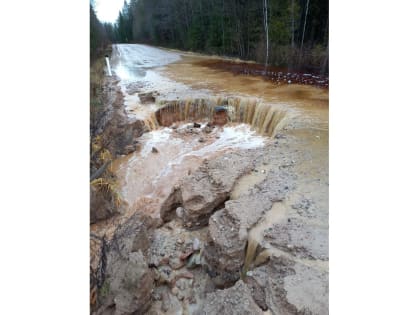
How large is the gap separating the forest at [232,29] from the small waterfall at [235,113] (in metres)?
0.48

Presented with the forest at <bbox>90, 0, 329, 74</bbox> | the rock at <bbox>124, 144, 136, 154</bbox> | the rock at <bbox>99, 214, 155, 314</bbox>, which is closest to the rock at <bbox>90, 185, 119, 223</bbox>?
the rock at <bbox>99, 214, 155, 314</bbox>

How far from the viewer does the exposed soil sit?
53.6 inches

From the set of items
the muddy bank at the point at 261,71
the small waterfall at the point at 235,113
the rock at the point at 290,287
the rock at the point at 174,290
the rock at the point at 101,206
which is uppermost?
the muddy bank at the point at 261,71

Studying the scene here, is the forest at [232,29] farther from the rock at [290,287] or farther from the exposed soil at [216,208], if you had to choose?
the rock at [290,287]

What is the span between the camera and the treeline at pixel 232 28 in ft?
6.16

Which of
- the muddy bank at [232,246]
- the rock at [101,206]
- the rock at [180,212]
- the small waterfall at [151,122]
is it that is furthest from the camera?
the small waterfall at [151,122]

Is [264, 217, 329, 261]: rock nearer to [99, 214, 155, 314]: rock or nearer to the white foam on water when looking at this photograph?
[99, 214, 155, 314]: rock

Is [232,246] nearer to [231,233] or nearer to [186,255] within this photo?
[231,233]

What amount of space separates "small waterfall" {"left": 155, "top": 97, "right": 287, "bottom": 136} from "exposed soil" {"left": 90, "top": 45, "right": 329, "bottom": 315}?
0.04ft

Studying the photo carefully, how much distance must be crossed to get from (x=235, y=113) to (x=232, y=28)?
81 centimetres

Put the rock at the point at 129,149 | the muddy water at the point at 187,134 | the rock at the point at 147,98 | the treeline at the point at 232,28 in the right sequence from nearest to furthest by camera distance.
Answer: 1. the treeline at the point at 232,28
2. the muddy water at the point at 187,134
3. the rock at the point at 129,149
4. the rock at the point at 147,98

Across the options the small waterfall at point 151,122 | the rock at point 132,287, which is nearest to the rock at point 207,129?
the small waterfall at point 151,122

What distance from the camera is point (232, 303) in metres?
1.31
